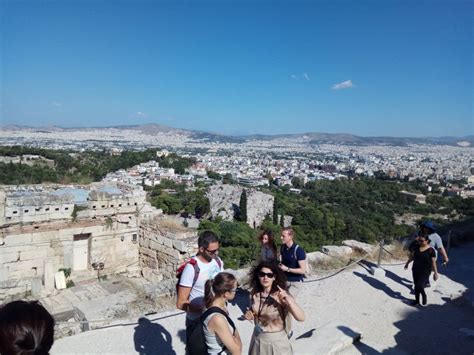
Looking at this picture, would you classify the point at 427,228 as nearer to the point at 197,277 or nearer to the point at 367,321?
the point at 367,321

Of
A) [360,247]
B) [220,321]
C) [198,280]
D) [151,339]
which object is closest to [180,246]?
[151,339]

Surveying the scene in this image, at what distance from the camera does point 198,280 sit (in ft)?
10.4

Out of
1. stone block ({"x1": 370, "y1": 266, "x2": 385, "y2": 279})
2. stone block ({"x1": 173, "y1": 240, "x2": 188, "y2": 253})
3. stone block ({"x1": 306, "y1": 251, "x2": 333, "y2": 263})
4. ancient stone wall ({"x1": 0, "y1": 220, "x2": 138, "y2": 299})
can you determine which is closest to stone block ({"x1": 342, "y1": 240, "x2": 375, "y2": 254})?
stone block ({"x1": 306, "y1": 251, "x2": 333, "y2": 263})

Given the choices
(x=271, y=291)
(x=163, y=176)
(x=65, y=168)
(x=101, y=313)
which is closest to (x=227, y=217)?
(x=65, y=168)

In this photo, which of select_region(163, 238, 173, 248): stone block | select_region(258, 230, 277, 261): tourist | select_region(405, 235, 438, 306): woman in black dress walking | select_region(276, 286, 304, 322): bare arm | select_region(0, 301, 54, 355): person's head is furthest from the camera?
select_region(163, 238, 173, 248): stone block

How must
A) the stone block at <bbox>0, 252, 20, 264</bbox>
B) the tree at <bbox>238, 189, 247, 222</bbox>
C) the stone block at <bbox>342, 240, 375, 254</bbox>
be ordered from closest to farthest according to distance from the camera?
1. the stone block at <bbox>0, 252, 20, 264</bbox>
2. the stone block at <bbox>342, 240, 375, 254</bbox>
3. the tree at <bbox>238, 189, 247, 222</bbox>

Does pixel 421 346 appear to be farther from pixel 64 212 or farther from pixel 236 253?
pixel 236 253

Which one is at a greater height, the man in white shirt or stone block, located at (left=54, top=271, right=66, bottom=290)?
the man in white shirt

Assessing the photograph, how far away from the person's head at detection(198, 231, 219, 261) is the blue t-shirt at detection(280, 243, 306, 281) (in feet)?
5.15

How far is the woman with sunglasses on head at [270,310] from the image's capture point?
275 centimetres

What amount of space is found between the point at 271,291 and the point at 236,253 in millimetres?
14724

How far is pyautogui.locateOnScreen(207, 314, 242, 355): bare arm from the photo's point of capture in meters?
2.33

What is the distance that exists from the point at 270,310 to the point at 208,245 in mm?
771

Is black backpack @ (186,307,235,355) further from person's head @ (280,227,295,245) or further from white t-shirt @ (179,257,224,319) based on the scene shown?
person's head @ (280,227,295,245)
